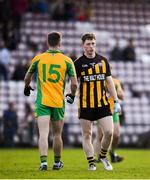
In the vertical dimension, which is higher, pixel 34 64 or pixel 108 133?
pixel 34 64

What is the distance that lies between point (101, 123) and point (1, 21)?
17.6 m

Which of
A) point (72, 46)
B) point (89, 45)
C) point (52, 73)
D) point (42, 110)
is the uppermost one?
point (72, 46)

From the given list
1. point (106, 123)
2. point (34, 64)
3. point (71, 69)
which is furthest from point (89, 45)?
point (106, 123)

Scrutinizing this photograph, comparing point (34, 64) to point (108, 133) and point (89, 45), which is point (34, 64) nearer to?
point (89, 45)

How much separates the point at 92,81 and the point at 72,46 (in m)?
16.8

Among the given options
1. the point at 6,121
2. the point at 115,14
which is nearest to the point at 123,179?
the point at 6,121

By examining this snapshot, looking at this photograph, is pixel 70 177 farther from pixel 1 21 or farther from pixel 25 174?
pixel 1 21

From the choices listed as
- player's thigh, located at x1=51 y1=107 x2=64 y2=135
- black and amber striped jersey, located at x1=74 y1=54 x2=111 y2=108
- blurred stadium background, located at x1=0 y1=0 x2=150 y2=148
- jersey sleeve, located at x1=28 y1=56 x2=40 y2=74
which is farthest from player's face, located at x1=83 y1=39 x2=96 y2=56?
blurred stadium background, located at x1=0 y1=0 x2=150 y2=148

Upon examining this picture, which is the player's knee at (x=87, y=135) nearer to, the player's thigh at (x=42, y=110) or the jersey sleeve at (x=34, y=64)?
the player's thigh at (x=42, y=110)

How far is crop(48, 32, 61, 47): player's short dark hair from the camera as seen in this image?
12.8 m

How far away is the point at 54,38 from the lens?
506 inches

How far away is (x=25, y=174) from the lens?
12.1m

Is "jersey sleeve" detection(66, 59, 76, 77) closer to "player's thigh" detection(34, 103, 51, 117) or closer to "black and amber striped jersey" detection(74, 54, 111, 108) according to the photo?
"black and amber striped jersey" detection(74, 54, 111, 108)

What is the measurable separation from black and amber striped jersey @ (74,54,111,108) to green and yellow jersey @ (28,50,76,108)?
0.32 metres
